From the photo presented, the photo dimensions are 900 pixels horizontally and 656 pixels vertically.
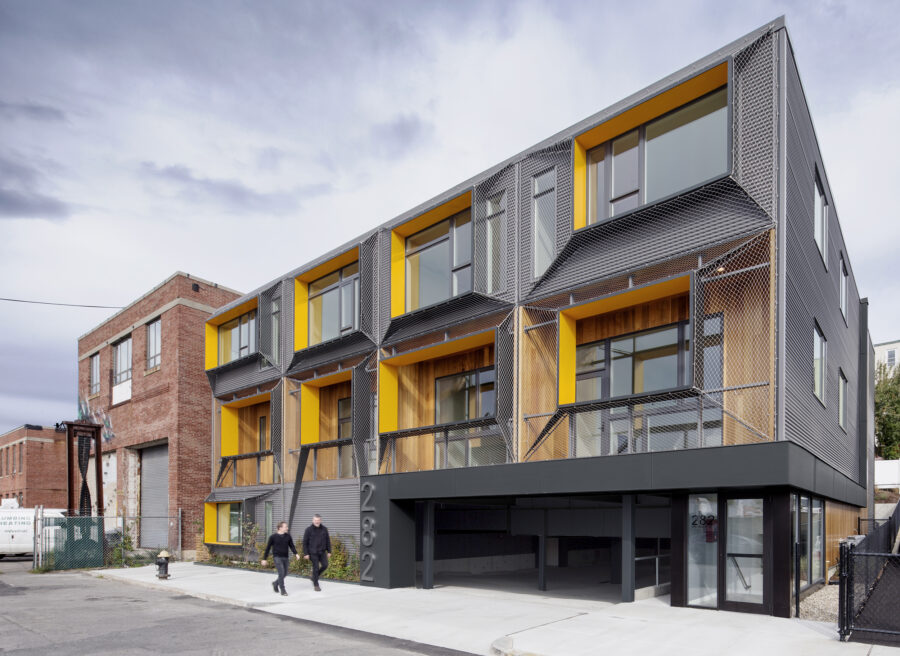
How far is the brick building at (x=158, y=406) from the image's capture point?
27.6 m

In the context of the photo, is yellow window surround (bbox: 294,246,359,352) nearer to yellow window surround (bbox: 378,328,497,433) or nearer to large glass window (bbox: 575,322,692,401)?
yellow window surround (bbox: 378,328,497,433)

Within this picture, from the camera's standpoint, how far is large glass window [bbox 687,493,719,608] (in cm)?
1286

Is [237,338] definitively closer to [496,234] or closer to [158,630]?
[496,234]

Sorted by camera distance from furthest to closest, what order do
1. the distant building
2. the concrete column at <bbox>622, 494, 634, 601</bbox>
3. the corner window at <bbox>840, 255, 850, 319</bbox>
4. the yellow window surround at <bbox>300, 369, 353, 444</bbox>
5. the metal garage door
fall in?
the distant building
the metal garage door
the yellow window surround at <bbox>300, 369, 353, 444</bbox>
the corner window at <bbox>840, 255, 850, 319</bbox>
the concrete column at <bbox>622, 494, 634, 601</bbox>

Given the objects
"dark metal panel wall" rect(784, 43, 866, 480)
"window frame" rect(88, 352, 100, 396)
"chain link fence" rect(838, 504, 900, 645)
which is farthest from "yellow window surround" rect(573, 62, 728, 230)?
"window frame" rect(88, 352, 100, 396)

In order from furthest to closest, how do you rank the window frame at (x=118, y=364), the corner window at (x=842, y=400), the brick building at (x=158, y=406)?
the window frame at (x=118, y=364) < the brick building at (x=158, y=406) < the corner window at (x=842, y=400)

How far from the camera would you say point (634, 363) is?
15000mm

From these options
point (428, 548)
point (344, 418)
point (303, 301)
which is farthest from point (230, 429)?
point (428, 548)

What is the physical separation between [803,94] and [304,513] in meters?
16.4

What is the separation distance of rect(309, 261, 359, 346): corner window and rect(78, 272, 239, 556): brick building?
7.14 metres

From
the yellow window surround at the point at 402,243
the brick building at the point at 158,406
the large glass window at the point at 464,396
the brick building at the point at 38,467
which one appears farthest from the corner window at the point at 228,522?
the brick building at the point at 38,467

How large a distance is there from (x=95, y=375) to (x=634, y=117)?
95.9 ft

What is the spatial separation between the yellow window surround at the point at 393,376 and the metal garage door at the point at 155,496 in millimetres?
12614

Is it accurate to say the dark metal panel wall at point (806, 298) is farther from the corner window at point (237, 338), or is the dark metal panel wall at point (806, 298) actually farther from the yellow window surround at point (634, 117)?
the corner window at point (237, 338)
